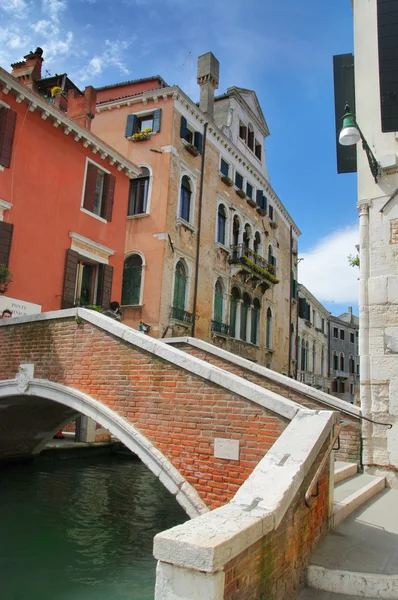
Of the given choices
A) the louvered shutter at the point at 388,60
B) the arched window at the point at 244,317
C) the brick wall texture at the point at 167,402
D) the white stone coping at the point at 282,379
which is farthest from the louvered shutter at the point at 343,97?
the arched window at the point at 244,317

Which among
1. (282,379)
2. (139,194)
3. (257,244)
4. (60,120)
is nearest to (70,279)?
(60,120)

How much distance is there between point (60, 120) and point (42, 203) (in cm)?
194

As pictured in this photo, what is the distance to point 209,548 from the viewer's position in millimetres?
2266

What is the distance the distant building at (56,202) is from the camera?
9.78 m

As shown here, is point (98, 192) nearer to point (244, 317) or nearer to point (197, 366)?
point (197, 366)

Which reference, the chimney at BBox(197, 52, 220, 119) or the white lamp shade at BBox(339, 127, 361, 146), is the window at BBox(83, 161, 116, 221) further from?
the chimney at BBox(197, 52, 220, 119)

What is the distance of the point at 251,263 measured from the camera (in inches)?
732

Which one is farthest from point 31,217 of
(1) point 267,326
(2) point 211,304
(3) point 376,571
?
(1) point 267,326

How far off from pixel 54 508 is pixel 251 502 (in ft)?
20.7

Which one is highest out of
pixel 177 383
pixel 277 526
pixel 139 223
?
pixel 139 223

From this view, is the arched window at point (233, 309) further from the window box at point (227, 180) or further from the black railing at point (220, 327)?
the window box at point (227, 180)

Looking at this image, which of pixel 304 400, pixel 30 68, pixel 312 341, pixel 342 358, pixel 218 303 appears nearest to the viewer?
pixel 304 400

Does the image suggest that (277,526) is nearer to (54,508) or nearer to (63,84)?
(54,508)

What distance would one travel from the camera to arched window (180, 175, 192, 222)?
52.2ft
